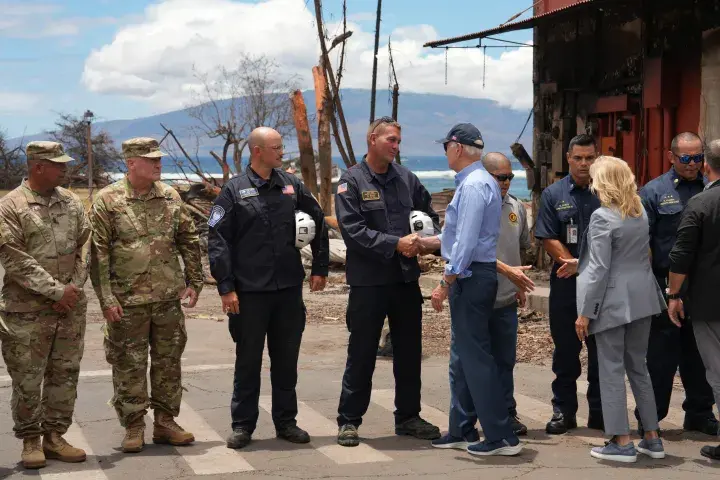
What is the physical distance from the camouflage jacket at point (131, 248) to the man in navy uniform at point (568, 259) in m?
2.67

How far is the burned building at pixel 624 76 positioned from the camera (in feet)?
43.5

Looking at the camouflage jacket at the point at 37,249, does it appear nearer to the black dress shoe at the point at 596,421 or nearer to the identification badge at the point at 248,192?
the identification badge at the point at 248,192

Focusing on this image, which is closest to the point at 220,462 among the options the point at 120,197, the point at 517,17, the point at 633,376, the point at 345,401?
the point at 345,401

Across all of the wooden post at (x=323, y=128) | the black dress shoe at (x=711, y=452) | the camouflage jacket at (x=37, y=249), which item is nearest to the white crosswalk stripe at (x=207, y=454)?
the camouflage jacket at (x=37, y=249)

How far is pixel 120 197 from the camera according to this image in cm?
678

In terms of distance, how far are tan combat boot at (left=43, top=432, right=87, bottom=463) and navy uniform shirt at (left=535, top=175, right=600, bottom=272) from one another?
3522mm

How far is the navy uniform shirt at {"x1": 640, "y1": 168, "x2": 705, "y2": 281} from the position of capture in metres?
7.09

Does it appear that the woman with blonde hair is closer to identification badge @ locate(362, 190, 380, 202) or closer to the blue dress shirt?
the blue dress shirt

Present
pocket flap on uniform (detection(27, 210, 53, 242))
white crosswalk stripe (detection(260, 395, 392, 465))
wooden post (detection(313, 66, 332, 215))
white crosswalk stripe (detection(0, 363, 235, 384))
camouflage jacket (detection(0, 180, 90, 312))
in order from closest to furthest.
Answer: camouflage jacket (detection(0, 180, 90, 312)), pocket flap on uniform (detection(27, 210, 53, 242)), white crosswalk stripe (detection(260, 395, 392, 465)), white crosswalk stripe (detection(0, 363, 235, 384)), wooden post (detection(313, 66, 332, 215))

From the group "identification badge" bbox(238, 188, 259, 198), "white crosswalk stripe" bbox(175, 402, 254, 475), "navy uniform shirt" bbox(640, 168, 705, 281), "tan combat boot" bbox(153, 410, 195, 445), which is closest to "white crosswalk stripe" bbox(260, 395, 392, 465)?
"white crosswalk stripe" bbox(175, 402, 254, 475)

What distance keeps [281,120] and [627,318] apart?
4089 cm

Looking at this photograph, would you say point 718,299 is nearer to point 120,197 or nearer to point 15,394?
point 120,197

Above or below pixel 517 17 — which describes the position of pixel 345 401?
below

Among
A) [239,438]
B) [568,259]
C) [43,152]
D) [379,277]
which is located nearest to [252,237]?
[379,277]
